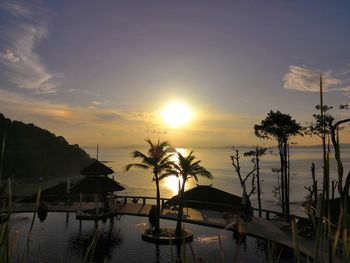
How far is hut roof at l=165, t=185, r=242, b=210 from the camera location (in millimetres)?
28469

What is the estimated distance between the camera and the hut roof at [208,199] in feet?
93.4

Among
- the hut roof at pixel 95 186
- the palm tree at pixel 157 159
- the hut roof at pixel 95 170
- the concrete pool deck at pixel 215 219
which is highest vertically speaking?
the palm tree at pixel 157 159

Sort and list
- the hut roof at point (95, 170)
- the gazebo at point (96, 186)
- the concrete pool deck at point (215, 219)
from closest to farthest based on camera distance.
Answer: the concrete pool deck at point (215, 219), the gazebo at point (96, 186), the hut roof at point (95, 170)

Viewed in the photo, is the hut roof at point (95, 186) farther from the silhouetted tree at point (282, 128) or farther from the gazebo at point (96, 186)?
the silhouetted tree at point (282, 128)

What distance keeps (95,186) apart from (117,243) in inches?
361

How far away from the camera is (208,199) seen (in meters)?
29.5

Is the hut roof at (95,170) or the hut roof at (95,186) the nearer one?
the hut roof at (95,186)

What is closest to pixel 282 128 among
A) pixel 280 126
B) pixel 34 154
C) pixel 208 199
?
pixel 280 126

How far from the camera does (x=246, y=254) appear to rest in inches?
746

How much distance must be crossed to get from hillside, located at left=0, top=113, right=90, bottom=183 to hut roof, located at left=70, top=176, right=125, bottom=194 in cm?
7822

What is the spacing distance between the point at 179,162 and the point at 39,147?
109 metres

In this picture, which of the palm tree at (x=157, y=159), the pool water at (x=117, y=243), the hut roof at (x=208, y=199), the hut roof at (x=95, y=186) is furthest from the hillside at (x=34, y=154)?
the palm tree at (x=157, y=159)

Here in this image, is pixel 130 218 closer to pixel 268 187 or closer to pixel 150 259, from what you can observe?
pixel 150 259

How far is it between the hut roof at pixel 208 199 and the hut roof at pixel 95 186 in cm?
517
